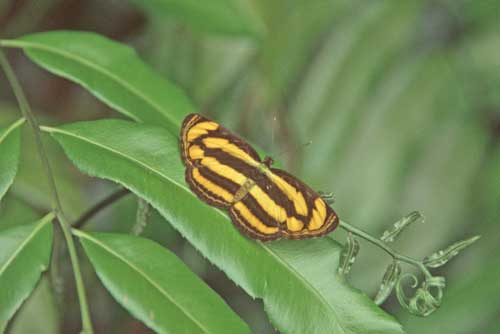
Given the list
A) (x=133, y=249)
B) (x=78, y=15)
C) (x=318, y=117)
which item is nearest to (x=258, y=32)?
(x=318, y=117)

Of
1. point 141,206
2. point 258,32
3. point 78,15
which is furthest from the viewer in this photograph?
point 78,15

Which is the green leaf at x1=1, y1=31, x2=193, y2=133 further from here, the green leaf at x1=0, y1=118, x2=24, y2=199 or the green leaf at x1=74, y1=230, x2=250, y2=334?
the green leaf at x1=74, y1=230, x2=250, y2=334

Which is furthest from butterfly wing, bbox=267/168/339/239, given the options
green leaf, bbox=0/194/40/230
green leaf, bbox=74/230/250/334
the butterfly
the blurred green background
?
green leaf, bbox=0/194/40/230

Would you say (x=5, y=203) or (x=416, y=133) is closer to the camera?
(x=5, y=203)

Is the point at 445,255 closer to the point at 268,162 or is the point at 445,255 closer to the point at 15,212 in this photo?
the point at 268,162

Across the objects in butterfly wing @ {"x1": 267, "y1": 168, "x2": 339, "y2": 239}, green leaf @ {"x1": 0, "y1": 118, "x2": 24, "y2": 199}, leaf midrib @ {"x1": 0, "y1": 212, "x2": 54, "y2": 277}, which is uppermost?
green leaf @ {"x1": 0, "y1": 118, "x2": 24, "y2": 199}

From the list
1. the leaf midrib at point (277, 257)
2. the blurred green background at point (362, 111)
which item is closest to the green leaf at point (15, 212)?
the blurred green background at point (362, 111)

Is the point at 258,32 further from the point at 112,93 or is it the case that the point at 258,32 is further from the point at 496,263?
the point at 496,263
